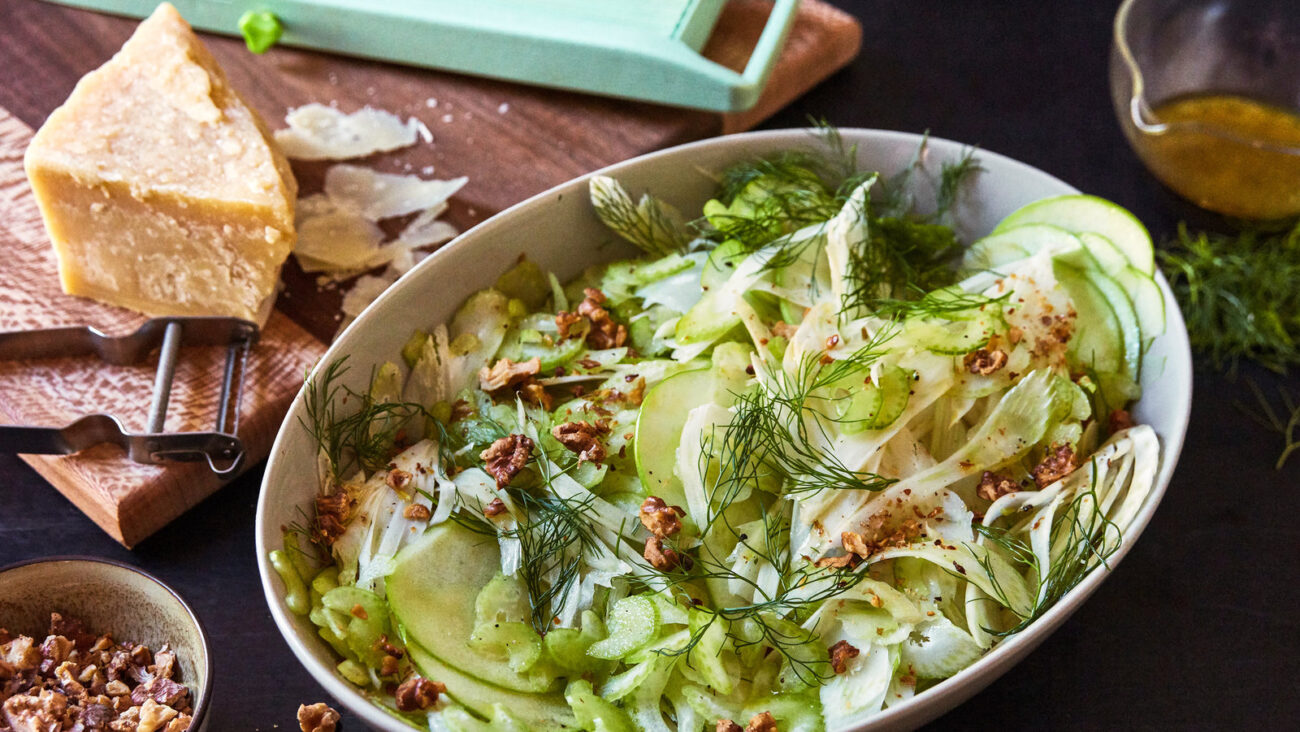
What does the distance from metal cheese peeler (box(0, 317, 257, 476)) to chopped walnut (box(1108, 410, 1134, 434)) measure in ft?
5.34

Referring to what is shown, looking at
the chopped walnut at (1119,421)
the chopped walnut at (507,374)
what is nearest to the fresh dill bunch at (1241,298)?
the chopped walnut at (1119,421)

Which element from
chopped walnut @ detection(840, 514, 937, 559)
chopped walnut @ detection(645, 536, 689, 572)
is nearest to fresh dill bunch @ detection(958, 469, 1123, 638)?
chopped walnut @ detection(840, 514, 937, 559)

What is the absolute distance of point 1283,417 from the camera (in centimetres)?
239

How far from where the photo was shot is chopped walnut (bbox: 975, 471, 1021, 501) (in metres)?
1.78

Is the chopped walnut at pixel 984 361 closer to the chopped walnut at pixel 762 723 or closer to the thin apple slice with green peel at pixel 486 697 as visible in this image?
the chopped walnut at pixel 762 723

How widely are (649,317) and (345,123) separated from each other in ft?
3.70

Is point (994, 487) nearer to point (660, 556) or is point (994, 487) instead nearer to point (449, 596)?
point (660, 556)

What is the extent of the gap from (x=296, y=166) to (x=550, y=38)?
711 mm

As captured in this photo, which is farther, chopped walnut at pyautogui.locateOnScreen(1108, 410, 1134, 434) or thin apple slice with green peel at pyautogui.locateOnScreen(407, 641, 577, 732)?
chopped walnut at pyautogui.locateOnScreen(1108, 410, 1134, 434)

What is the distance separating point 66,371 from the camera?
87.0 inches

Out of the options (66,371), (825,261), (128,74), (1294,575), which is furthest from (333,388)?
(1294,575)

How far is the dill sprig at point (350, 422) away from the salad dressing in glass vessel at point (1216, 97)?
1942 millimetres

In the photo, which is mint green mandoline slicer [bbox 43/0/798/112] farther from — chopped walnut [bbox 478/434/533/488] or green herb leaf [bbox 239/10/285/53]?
chopped walnut [bbox 478/434/533/488]

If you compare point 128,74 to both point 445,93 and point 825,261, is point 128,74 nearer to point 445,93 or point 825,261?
point 445,93
